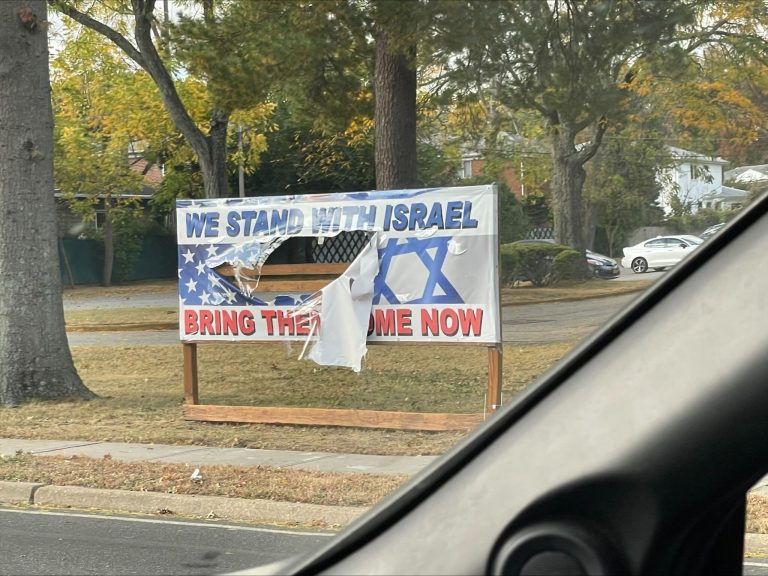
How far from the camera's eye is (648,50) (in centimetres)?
127

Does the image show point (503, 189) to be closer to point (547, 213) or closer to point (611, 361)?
point (547, 213)

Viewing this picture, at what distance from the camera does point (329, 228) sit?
6199 millimetres

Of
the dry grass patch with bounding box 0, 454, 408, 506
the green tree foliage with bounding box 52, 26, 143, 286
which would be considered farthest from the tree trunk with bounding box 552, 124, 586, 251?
the green tree foliage with bounding box 52, 26, 143, 286

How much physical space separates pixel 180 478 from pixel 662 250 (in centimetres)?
601

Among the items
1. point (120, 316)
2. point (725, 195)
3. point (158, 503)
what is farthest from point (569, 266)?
point (120, 316)

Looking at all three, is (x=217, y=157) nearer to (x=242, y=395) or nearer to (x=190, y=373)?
(x=242, y=395)

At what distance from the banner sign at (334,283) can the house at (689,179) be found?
21.1ft

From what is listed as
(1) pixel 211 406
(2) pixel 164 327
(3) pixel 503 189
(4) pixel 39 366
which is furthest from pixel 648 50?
(2) pixel 164 327

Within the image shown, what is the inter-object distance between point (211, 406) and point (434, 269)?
2.53 m

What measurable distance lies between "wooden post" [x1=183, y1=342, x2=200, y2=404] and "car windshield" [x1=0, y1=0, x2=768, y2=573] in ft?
0.15

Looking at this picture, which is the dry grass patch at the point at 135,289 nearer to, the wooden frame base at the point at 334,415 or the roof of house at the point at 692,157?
the wooden frame base at the point at 334,415

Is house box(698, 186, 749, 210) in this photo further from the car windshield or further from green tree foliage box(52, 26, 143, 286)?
green tree foliage box(52, 26, 143, 286)

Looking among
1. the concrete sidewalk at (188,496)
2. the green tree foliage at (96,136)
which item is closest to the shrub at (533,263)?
the concrete sidewalk at (188,496)

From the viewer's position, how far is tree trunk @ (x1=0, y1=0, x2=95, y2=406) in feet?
35.9
